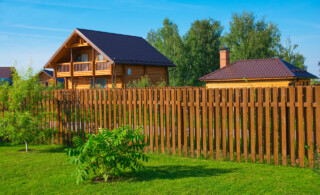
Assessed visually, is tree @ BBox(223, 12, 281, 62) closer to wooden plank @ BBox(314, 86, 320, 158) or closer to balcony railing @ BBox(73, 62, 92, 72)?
balcony railing @ BBox(73, 62, 92, 72)

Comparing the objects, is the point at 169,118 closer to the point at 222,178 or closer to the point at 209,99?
the point at 209,99

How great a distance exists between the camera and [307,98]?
21.2 feet

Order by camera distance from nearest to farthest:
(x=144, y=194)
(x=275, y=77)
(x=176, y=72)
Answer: (x=144, y=194), (x=275, y=77), (x=176, y=72)

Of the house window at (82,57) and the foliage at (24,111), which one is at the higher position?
the house window at (82,57)

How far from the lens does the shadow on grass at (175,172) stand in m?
6.16

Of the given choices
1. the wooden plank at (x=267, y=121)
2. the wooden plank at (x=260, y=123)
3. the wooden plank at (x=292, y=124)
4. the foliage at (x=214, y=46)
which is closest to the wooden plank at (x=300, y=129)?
the wooden plank at (x=292, y=124)

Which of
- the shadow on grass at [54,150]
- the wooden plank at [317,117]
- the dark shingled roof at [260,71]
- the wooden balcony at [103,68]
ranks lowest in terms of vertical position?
the shadow on grass at [54,150]

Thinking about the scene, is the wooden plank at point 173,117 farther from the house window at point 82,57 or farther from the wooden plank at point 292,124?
the house window at point 82,57

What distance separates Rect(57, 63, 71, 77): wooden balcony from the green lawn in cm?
2617

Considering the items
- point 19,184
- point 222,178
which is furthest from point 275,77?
point 19,184

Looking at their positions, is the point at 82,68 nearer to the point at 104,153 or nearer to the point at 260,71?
the point at 260,71

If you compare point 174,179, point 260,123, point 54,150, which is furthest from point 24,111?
point 260,123

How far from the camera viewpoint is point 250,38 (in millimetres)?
47531

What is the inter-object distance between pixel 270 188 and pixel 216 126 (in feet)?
8.04
